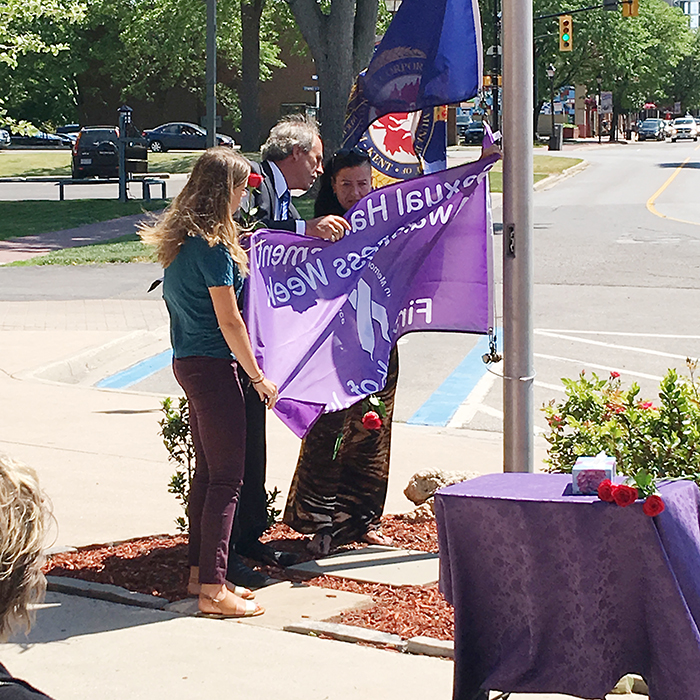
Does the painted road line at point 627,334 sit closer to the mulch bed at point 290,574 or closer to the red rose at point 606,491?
the mulch bed at point 290,574

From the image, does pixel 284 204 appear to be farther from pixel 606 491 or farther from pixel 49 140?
pixel 49 140

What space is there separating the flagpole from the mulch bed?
72 cm

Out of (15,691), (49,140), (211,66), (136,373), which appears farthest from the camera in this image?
(49,140)

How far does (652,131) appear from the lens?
86.2m

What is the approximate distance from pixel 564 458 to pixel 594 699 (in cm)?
185

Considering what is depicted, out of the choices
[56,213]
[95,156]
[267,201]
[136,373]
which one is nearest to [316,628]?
[267,201]

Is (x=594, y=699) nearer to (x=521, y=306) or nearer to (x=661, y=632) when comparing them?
(x=661, y=632)

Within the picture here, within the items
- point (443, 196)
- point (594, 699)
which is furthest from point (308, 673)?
point (443, 196)

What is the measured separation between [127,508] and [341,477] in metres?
1.53

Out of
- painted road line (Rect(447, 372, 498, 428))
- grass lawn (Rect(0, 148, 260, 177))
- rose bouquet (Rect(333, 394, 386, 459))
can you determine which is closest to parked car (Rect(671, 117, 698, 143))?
grass lawn (Rect(0, 148, 260, 177))

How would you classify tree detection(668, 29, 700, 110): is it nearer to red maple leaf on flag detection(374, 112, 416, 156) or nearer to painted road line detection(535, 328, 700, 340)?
painted road line detection(535, 328, 700, 340)

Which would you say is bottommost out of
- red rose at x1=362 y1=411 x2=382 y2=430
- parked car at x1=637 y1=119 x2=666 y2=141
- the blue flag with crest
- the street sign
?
red rose at x1=362 y1=411 x2=382 y2=430

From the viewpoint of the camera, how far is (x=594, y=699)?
11.6 feet

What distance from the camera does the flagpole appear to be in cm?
481
